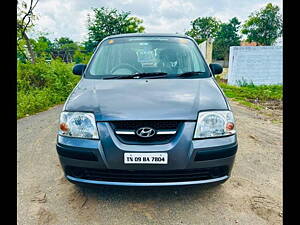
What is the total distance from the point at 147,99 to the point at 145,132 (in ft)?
1.19

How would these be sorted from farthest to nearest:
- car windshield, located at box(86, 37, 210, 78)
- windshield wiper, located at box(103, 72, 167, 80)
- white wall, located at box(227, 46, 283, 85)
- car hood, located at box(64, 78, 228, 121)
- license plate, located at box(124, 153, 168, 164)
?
white wall, located at box(227, 46, 283, 85) → car windshield, located at box(86, 37, 210, 78) → windshield wiper, located at box(103, 72, 167, 80) → car hood, located at box(64, 78, 228, 121) → license plate, located at box(124, 153, 168, 164)

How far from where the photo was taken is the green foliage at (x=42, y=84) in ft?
21.8

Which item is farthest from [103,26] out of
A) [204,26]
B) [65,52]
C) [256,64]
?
[204,26]

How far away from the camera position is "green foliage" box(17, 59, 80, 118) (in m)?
6.64

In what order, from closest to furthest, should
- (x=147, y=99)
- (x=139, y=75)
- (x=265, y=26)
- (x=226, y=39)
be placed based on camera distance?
(x=147, y=99) < (x=139, y=75) < (x=265, y=26) < (x=226, y=39)

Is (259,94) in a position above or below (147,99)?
below

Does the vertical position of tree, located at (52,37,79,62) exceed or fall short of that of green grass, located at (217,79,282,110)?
it exceeds it

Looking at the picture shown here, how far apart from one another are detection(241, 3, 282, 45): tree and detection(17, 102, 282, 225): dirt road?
68.8 ft

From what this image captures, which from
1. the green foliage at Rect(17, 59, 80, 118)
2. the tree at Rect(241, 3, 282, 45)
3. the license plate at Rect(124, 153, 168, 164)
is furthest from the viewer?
the tree at Rect(241, 3, 282, 45)

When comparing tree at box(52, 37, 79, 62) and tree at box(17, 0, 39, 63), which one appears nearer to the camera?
tree at box(17, 0, 39, 63)

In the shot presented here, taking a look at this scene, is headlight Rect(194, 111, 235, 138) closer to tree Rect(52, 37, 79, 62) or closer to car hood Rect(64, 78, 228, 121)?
car hood Rect(64, 78, 228, 121)

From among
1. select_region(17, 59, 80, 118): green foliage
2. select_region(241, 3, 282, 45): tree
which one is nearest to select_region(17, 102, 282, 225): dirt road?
select_region(17, 59, 80, 118): green foliage

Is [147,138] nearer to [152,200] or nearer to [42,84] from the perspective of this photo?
[152,200]

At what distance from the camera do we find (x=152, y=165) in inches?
75.3
